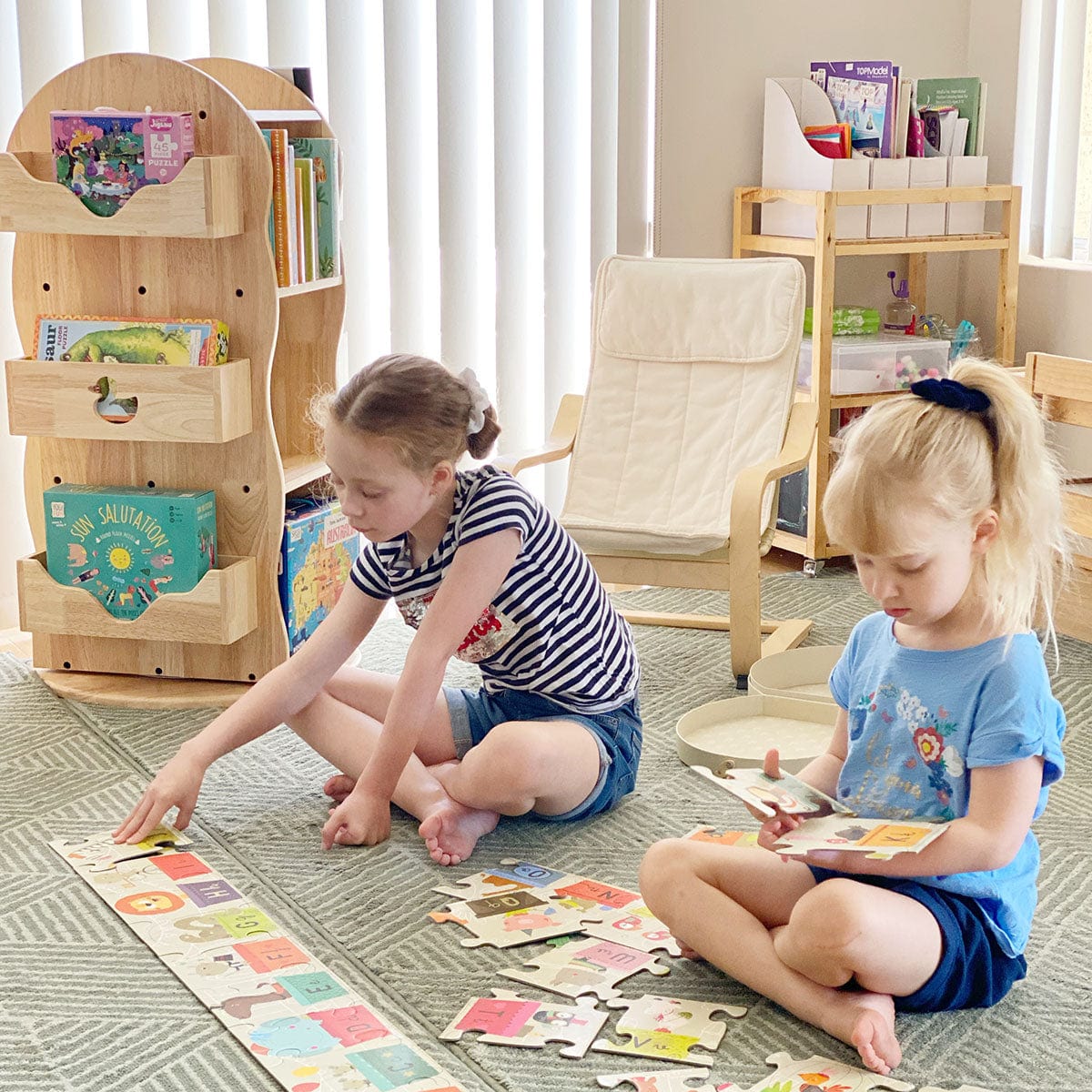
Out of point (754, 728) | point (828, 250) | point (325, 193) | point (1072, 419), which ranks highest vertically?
point (325, 193)

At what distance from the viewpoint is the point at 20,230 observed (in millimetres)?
2453

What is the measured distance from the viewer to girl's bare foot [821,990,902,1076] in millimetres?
1392

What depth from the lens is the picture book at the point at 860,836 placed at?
53.0 inches

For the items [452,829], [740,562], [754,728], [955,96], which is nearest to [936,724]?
[452,829]

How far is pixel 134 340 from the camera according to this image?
8.18 feet

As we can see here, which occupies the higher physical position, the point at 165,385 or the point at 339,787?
the point at 165,385

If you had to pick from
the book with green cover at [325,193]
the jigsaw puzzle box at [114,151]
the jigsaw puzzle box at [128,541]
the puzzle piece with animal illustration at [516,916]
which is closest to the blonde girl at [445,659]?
the puzzle piece with animal illustration at [516,916]

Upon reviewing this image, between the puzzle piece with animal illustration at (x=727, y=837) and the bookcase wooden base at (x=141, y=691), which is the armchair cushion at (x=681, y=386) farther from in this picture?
the puzzle piece with animal illustration at (x=727, y=837)

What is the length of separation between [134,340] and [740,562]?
1.15 metres

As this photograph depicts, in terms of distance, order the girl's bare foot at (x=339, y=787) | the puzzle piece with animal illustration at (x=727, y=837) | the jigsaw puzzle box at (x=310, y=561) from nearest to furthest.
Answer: the puzzle piece with animal illustration at (x=727, y=837)
the girl's bare foot at (x=339, y=787)
the jigsaw puzzle box at (x=310, y=561)

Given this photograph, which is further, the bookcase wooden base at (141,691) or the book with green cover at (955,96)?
the book with green cover at (955,96)

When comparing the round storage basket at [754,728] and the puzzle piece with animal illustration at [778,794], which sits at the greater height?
the puzzle piece with animal illustration at [778,794]

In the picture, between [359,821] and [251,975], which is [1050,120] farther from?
[251,975]

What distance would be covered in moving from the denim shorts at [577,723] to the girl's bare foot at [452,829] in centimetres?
12
